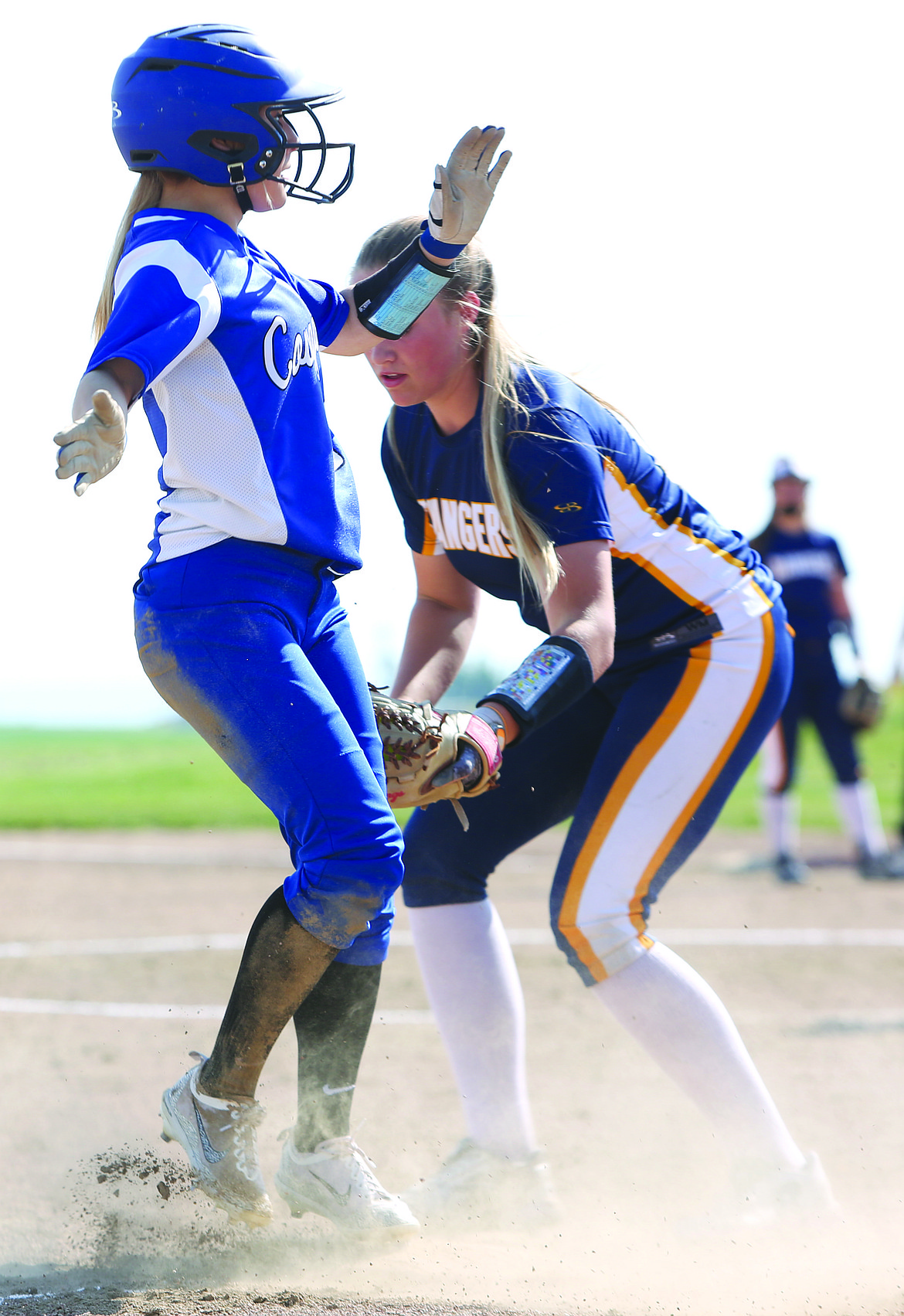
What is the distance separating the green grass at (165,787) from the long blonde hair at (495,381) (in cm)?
562

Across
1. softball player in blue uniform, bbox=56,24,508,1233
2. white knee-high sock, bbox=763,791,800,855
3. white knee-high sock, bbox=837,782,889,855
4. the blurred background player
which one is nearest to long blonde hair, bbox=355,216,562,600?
softball player in blue uniform, bbox=56,24,508,1233

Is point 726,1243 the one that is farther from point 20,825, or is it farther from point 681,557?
point 20,825

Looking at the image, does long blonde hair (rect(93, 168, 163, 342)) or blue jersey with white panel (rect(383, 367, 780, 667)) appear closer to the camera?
long blonde hair (rect(93, 168, 163, 342))

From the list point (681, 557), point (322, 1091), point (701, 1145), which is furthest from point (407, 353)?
point (701, 1145)

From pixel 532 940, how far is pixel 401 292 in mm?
4387

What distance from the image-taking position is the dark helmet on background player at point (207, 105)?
2.23 metres

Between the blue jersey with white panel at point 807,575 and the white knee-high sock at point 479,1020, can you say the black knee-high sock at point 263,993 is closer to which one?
the white knee-high sock at point 479,1020

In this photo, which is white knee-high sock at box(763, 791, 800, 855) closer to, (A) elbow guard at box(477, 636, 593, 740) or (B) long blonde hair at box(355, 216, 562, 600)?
(B) long blonde hair at box(355, 216, 562, 600)

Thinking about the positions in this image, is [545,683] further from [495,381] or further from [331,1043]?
[331,1043]

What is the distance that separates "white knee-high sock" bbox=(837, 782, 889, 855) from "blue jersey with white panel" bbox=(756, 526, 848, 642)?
963 mm

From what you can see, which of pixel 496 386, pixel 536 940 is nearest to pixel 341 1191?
pixel 496 386

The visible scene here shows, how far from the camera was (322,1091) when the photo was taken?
2.45 meters

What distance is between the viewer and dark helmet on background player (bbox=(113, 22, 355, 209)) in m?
2.23

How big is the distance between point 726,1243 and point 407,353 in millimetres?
2057
